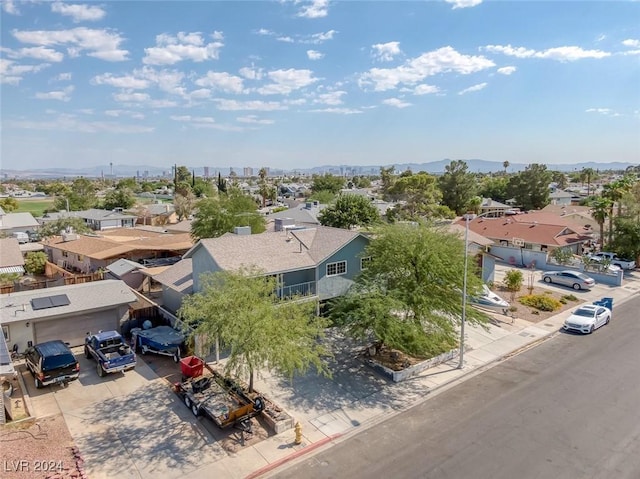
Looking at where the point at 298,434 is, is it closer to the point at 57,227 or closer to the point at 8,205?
the point at 57,227

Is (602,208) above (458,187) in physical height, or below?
below

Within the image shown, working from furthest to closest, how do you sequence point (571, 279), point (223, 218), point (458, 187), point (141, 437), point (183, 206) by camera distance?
point (458, 187), point (183, 206), point (223, 218), point (571, 279), point (141, 437)

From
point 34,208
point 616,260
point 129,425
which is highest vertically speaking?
point 34,208

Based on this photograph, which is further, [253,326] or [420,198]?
[420,198]

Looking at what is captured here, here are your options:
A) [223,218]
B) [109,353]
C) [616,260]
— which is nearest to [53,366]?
[109,353]

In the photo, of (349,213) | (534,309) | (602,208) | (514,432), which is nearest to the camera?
(514,432)

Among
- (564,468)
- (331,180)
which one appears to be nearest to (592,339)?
(564,468)

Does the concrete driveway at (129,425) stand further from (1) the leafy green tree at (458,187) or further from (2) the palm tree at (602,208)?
(1) the leafy green tree at (458,187)
